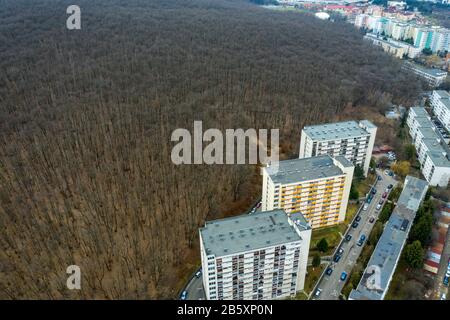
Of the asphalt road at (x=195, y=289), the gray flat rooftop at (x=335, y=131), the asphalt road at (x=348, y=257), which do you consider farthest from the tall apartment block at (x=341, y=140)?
the asphalt road at (x=195, y=289)

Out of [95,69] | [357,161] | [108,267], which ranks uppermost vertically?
[95,69]

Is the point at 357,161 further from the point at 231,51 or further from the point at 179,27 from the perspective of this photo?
the point at 179,27

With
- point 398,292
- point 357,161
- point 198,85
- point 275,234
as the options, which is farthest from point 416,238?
point 198,85

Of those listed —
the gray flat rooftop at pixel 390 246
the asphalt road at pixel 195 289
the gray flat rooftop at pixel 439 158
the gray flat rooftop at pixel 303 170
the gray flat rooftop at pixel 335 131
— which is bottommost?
the asphalt road at pixel 195 289

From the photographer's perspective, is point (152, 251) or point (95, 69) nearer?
point (152, 251)

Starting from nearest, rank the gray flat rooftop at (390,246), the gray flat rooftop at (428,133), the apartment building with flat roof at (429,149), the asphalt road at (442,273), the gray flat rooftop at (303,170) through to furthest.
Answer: the gray flat rooftop at (390,246)
the asphalt road at (442,273)
the gray flat rooftop at (303,170)
the apartment building with flat roof at (429,149)
the gray flat rooftop at (428,133)

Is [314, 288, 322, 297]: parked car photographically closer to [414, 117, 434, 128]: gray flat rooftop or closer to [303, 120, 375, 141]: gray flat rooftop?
[303, 120, 375, 141]: gray flat rooftop

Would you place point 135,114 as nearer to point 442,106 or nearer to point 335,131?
point 335,131

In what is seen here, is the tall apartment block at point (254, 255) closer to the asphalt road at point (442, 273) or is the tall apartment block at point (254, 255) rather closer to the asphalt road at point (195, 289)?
the asphalt road at point (195, 289)
